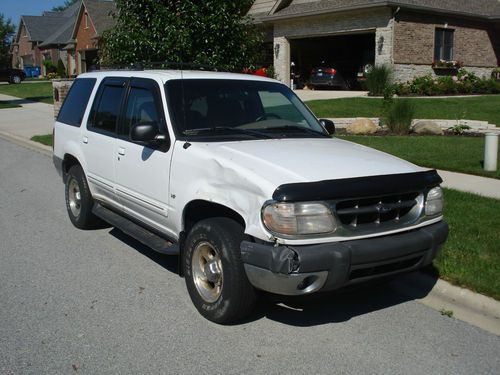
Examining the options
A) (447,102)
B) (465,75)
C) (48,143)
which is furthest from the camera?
(465,75)

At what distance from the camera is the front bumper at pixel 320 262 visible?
3.74m

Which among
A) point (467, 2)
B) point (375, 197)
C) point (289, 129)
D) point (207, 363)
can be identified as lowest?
point (207, 363)

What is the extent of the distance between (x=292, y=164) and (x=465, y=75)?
942 inches

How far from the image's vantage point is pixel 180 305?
473 centimetres

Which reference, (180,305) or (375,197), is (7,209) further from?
(375,197)

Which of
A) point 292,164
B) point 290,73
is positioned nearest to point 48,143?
point 292,164

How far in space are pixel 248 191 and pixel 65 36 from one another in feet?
217

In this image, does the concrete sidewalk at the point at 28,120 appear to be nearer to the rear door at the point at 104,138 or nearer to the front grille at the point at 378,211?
the rear door at the point at 104,138

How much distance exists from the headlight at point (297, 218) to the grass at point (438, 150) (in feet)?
20.2

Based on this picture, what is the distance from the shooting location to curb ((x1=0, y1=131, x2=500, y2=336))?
4.55 meters

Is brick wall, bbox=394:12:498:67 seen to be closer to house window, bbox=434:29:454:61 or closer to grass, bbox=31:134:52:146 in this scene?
house window, bbox=434:29:454:61

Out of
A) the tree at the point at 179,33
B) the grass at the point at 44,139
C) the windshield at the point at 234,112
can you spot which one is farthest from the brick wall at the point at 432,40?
the windshield at the point at 234,112

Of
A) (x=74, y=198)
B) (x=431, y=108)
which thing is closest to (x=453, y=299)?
(x=74, y=198)

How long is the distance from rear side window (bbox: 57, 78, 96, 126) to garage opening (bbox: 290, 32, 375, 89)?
22.1m
